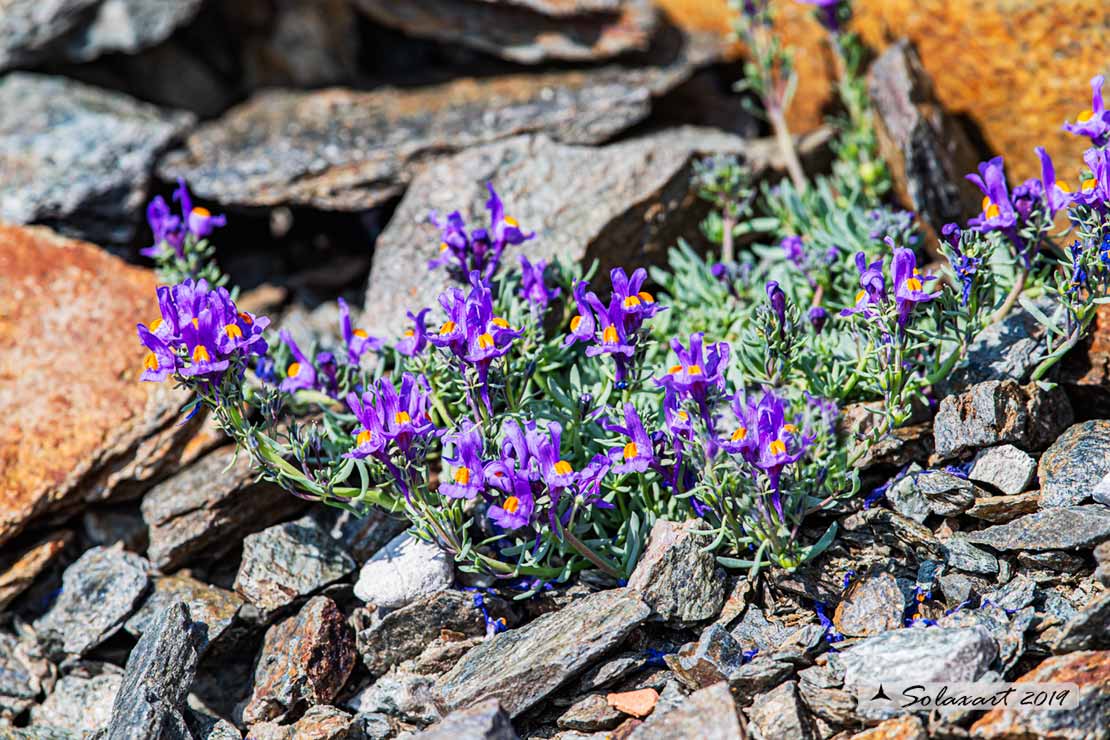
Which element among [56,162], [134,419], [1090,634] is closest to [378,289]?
[134,419]

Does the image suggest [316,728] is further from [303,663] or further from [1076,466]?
[1076,466]

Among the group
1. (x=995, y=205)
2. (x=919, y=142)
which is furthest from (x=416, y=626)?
(x=919, y=142)

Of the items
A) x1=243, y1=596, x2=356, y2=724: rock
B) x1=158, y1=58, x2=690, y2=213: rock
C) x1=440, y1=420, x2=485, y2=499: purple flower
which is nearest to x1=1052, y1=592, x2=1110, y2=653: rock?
x1=440, y1=420, x2=485, y2=499: purple flower

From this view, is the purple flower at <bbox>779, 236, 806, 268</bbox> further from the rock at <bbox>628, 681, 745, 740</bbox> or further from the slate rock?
the rock at <bbox>628, 681, 745, 740</bbox>

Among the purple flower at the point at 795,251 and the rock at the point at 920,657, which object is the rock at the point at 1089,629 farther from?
the purple flower at the point at 795,251

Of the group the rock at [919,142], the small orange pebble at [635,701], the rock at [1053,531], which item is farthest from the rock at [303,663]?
the rock at [919,142]

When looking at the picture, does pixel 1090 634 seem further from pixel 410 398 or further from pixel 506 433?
pixel 410 398
